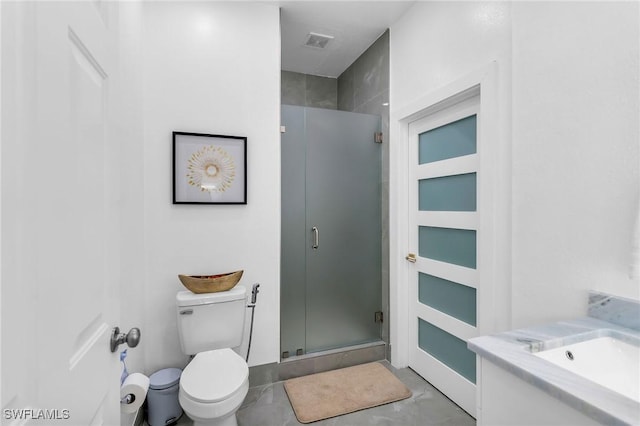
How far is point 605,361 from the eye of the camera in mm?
1039

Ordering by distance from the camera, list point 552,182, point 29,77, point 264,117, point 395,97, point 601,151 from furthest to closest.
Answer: point 395,97 < point 264,117 < point 552,182 < point 601,151 < point 29,77

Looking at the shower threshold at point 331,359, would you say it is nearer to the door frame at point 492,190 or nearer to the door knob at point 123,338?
the door frame at point 492,190

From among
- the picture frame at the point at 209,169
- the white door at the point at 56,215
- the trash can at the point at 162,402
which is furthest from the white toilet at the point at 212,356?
the white door at the point at 56,215

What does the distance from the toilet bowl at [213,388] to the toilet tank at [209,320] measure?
0.12 m

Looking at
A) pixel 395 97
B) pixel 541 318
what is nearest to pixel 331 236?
pixel 395 97

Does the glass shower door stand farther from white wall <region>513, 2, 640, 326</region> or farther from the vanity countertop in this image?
the vanity countertop

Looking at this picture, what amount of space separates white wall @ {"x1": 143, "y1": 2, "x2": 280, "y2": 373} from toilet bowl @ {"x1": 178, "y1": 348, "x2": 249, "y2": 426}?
49 cm

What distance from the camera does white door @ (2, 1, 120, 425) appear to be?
0.47 m

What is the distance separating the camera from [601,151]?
1235 millimetres

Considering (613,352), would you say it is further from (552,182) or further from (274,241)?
(274,241)

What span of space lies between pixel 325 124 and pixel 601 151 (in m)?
1.83

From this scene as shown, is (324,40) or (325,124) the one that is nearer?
(325,124)

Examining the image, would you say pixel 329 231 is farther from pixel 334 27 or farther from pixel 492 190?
pixel 334 27

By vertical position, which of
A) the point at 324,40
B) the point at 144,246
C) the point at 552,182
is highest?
the point at 324,40
